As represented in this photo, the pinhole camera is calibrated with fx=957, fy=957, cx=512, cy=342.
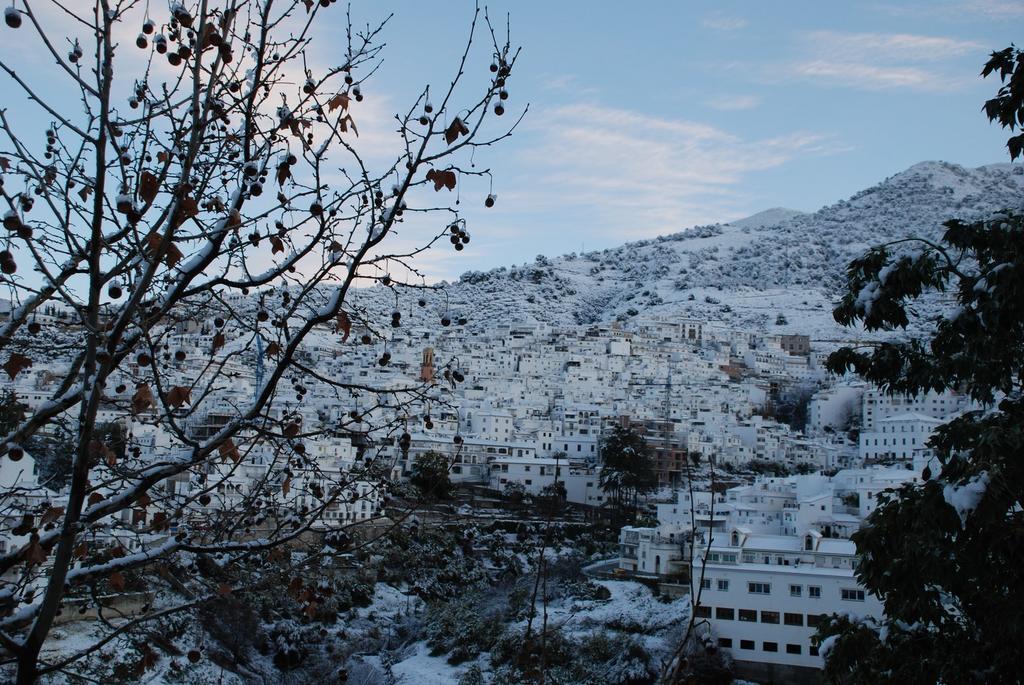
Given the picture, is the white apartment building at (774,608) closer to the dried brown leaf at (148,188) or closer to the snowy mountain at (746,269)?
the dried brown leaf at (148,188)

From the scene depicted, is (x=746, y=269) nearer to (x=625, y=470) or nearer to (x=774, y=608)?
(x=625, y=470)

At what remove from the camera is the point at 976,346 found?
5.07 meters

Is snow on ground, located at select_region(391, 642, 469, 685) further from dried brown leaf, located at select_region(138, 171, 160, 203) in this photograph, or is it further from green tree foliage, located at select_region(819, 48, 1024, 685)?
dried brown leaf, located at select_region(138, 171, 160, 203)

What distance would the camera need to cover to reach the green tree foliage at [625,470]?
109ft

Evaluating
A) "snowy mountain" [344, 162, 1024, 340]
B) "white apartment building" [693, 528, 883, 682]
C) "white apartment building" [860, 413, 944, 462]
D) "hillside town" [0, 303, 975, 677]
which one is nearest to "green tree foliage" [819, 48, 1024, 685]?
"hillside town" [0, 303, 975, 677]

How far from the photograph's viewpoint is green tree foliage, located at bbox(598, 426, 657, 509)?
109ft

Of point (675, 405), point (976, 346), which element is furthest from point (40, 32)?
point (675, 405)

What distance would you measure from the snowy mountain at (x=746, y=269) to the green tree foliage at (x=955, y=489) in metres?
78.2

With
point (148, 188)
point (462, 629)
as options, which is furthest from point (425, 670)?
point (148, 188)

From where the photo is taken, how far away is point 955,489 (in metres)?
4.45

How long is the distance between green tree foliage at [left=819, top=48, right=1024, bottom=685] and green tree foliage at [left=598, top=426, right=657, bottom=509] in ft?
90.9

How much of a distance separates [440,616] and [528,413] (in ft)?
97.2

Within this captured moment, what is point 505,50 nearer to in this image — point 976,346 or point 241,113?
point 241,113

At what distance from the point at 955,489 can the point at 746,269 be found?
358 feet
